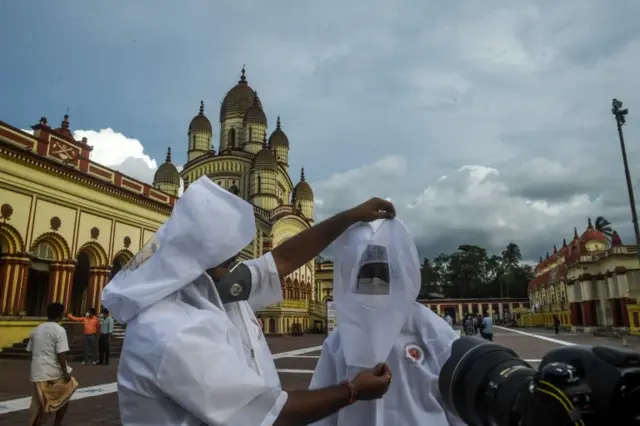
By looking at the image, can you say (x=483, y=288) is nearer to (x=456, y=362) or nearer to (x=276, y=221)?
(x=276, y=221)

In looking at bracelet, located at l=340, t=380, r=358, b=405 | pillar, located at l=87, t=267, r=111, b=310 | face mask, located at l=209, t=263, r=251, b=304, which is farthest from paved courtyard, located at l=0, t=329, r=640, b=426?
pillar, located at l=87, t=267, r=111, b=310

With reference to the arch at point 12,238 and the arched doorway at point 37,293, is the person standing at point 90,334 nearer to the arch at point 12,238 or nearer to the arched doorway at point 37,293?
the arch at point 12,238

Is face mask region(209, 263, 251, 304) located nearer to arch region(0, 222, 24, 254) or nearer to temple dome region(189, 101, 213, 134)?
arch region(0, 222, 24, 254)

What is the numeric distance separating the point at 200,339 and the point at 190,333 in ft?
0.11

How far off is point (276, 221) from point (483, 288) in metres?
56.6

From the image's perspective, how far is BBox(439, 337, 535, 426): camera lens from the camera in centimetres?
123

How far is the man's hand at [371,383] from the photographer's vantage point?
155cm

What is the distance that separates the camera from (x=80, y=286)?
1947 cm

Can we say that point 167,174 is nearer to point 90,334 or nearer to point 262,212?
point 262,212

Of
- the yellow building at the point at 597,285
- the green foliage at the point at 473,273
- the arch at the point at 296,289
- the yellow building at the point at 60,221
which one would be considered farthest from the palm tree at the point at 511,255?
the yellow building at the point at 60,221

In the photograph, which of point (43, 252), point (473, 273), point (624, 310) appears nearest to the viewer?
point (43, 252)

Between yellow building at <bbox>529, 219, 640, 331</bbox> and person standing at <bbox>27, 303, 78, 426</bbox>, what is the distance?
2882cm

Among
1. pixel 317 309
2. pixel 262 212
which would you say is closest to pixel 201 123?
pixel 262 212

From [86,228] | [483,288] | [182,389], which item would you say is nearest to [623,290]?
[86,228]
